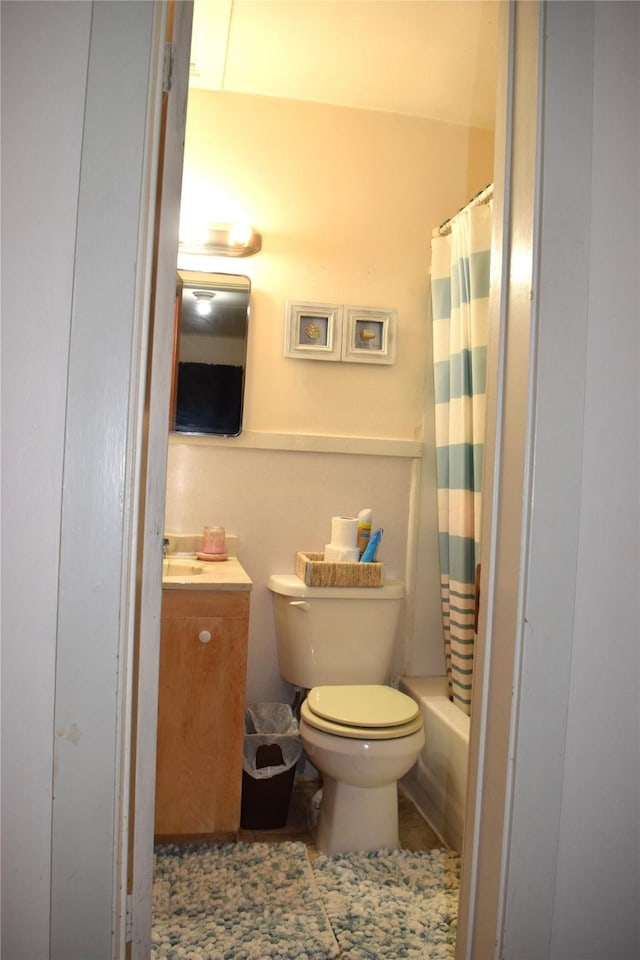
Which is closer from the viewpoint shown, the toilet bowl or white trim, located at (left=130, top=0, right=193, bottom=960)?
white trim, located at (left=130, top=0, right=193, bottom=960)

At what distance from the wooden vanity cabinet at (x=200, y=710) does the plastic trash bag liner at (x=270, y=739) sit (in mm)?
140

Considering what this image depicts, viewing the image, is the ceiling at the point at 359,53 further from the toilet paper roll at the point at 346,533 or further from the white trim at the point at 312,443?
the toilet paper roll at the point at 346,533

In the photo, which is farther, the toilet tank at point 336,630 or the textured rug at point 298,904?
the toilet tank at point 336,630

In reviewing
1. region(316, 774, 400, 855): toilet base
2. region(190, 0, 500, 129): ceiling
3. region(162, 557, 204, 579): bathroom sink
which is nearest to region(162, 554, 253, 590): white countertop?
region(162, 557, 204, 579): bathroom sink

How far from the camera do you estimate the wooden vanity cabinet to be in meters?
2.06

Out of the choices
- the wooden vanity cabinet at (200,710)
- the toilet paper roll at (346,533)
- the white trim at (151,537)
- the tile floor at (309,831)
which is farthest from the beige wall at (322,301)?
the white trim at (151,537)

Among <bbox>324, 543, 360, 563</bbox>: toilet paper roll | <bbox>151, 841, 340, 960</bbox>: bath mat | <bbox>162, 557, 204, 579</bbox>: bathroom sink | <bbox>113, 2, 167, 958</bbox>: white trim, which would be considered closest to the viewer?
<bbox>113, 2, 167, 958</bbox>: white trim

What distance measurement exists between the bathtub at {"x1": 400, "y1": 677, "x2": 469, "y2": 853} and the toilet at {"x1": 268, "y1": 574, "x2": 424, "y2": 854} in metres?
0.15

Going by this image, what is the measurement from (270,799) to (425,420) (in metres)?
1.40

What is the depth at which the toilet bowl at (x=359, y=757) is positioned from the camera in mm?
2059

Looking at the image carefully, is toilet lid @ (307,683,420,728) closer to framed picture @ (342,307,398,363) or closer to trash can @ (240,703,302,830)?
trash can @ (240,703,302,830)

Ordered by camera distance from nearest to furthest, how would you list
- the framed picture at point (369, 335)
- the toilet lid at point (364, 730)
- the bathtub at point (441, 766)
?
the toilet lid at point (364, 730) < the bathtub at point (441, 766) < the framed picture at point (369, 335)

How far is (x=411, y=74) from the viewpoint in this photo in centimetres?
242

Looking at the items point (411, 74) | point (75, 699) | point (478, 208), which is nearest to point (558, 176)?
point (75, 699)
